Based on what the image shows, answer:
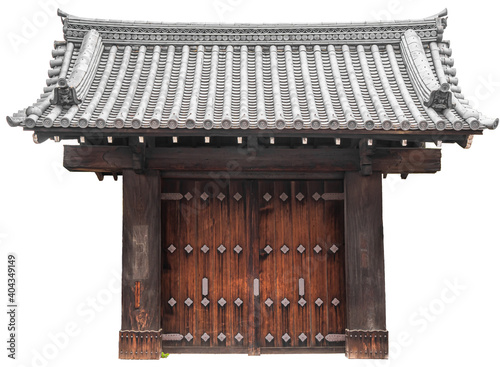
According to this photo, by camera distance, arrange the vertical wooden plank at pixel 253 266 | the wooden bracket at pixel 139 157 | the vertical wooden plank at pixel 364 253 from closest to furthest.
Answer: the wooden bracket at pixel 139 157
the vertical wooden plank at pixel 364 253
the vertical wooden plank at pixel 253 266

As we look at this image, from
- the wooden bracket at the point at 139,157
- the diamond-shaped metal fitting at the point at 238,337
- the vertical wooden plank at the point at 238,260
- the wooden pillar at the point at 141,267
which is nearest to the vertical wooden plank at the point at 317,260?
the vertical wooden plank at the point at 238,260

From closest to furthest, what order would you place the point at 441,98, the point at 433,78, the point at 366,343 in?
the point at 441,98 < the point at 366,343 < the point at 433,78

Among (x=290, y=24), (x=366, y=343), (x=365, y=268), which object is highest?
(x=290, y=24)

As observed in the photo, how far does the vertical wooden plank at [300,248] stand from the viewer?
30.7 ft

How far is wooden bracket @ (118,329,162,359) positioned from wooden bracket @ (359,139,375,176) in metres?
4.26

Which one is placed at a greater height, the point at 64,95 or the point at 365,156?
the point at 64,95

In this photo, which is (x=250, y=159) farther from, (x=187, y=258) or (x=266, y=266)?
(x=187, y=258)

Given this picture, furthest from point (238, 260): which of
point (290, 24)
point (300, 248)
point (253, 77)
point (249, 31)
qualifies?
point (290, 24)

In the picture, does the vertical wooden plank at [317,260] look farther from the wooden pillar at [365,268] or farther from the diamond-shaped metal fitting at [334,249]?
the wooden pillar at [365,268]

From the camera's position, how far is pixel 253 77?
980 centimetres

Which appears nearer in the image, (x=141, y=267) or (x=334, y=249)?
(x=141, y=267)

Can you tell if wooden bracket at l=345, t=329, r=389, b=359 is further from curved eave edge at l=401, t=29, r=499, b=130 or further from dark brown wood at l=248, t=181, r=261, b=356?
curved eave edge at l=401, t=29, r=499, b=130

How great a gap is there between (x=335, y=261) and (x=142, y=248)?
3.23m

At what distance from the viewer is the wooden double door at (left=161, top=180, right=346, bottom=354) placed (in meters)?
9.32
